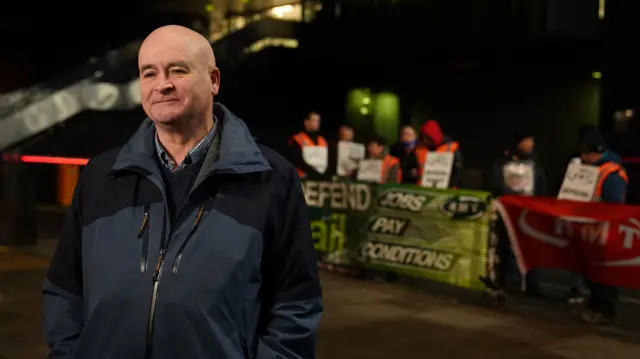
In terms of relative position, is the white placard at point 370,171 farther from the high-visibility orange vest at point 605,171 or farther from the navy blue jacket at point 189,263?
the navy blue jacket at point 189,263

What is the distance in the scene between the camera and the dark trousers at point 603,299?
8.20 metres

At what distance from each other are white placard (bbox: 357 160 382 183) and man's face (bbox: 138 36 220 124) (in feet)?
28.6

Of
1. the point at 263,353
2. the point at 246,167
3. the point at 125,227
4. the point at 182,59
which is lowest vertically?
the point at 263,353

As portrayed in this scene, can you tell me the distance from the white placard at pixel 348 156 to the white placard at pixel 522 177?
107 inches

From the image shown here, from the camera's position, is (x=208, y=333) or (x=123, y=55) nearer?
(x=208, y=333)

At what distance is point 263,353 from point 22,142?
63.5 feet

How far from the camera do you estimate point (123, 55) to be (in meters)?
22.6

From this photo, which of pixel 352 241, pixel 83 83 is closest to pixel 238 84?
pixel 83 83

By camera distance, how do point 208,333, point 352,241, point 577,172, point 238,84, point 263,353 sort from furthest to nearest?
1. point 238,84
2. point 352,241
3. point 577,172
4. point 263,353
5. point 208,333

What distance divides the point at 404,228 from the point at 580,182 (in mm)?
2163

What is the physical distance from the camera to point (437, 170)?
10750 mm

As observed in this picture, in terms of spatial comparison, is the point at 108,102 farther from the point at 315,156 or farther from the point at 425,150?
the point at 425,150

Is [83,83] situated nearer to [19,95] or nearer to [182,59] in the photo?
[19,95]

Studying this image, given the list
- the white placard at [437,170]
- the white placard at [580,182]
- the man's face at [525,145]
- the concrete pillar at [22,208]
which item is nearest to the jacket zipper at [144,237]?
the white placard at [580,182]
